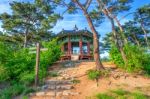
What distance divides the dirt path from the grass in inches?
19.6

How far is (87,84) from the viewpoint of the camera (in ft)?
42.9

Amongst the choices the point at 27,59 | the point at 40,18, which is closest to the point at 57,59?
the point at 27,59

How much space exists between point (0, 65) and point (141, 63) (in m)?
5.79

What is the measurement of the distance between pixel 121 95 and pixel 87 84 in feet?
6.13

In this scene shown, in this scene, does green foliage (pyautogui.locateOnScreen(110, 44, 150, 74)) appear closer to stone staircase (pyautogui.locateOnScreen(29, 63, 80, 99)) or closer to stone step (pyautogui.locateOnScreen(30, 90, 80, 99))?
stone staircase (pyautogui.locateOnScreen(29, 63, 80, 99))

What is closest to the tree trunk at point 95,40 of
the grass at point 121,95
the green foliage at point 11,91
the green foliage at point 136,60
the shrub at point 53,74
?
the green foliage at point 136,60

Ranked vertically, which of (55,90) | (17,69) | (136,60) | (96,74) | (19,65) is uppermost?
(136,60)

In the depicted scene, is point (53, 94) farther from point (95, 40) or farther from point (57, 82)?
point (95, 40)

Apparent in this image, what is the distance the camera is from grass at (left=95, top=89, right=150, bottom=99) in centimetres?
1136

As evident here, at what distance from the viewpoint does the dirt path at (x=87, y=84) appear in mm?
11898

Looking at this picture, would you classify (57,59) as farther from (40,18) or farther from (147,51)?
(40,18)

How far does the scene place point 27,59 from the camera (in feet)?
48.7

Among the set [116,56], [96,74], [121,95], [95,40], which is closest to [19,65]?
[96,74]

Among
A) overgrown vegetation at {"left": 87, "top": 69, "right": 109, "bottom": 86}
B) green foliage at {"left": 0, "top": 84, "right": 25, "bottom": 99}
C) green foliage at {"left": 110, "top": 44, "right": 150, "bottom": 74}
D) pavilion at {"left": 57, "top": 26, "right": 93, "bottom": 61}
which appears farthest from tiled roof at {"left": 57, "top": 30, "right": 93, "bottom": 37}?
green foliage at {"left": 0, "top": 84, "right": 25, "bottom": 99}
